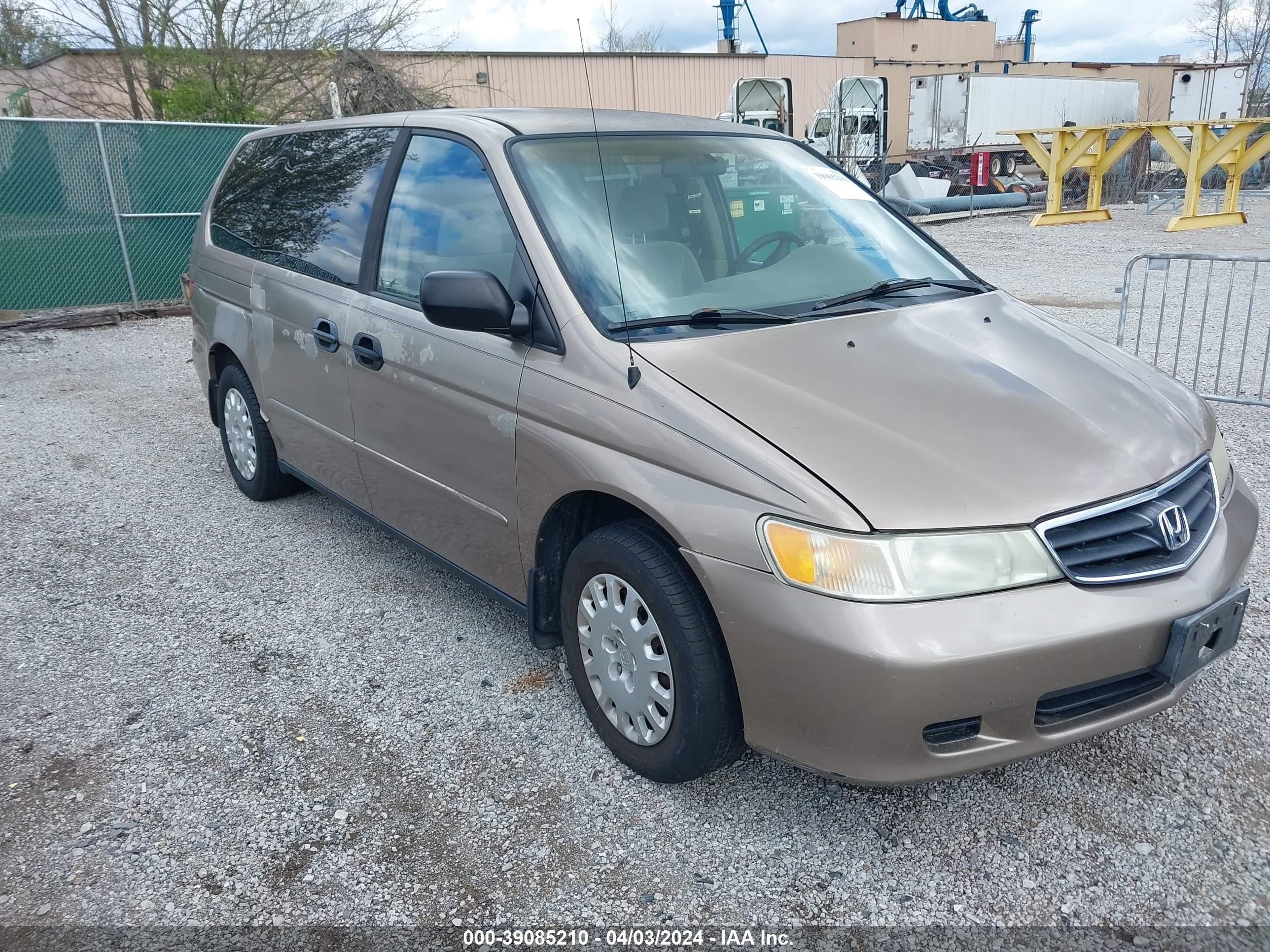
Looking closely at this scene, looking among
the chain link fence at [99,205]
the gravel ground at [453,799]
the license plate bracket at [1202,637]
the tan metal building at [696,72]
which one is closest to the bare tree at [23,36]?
the tan metal building at [696,72]

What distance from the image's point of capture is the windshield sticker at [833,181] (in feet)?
12.3

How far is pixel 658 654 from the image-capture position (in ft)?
8.50

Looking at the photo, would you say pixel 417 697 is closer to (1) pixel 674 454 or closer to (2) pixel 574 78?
(1) pixel 674 454

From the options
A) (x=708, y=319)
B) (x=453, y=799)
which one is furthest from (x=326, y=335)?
(x=453, y=799)

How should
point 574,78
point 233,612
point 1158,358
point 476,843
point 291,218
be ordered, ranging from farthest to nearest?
point 574,78, point 1158,358, point 291,218, point 233,612, point 476,843

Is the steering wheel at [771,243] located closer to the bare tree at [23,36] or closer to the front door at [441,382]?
the front door at [441,382]

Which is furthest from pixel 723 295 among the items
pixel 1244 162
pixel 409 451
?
pixel 1244 162

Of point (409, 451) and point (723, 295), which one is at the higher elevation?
point (723, 295)

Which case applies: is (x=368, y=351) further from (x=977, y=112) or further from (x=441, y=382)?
(x=977, y=112)

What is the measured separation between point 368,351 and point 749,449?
1833 mm

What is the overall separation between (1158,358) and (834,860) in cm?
676

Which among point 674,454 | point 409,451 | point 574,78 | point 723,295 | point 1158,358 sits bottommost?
point 1158,358

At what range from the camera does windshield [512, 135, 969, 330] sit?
2.95m

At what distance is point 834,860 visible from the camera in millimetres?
2494
